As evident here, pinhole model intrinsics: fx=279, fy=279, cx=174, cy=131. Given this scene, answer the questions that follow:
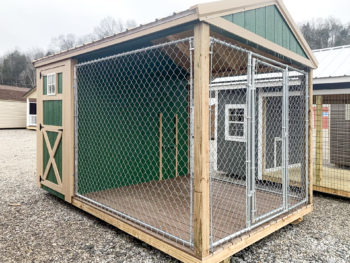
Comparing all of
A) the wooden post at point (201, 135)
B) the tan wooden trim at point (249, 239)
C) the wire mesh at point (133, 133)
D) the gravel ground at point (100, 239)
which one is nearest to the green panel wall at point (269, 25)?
the wooden post at point (201, 135)

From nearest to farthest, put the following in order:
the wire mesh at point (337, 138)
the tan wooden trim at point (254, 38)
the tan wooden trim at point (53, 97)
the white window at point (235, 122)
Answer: the tan wooden trim at point (254, 38)
the tan wooden trim at point (53, 97)
the wire mesh at point (337, 138)
the white window at point (235, 122)

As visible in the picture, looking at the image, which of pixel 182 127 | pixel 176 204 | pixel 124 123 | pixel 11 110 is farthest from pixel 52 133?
pixel 11 110

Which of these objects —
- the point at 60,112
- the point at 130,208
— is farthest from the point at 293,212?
the point at 60,112

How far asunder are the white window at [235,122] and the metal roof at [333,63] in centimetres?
163

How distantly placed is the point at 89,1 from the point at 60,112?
45.1 metres

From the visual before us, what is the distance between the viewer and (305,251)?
116 inches

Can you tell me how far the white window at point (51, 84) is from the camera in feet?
14.3

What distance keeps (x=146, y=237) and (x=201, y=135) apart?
4.18 ft

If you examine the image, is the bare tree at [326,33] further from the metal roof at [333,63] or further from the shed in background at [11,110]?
the shed in background at [11,110]

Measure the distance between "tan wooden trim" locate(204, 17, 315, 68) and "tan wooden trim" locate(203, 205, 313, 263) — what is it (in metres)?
1.92

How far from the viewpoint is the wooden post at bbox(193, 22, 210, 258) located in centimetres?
223

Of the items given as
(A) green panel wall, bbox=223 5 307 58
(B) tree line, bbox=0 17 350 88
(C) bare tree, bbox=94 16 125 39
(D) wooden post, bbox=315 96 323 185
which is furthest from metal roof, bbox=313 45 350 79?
(C) bare tree, bbox=94 16 125 39

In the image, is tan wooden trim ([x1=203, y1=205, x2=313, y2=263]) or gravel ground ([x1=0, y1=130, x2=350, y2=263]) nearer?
tan wooden trim ([x1=203, y1=205, x2=313, y2=263])

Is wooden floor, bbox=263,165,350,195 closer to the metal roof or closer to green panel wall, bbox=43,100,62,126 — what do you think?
the metal roof
